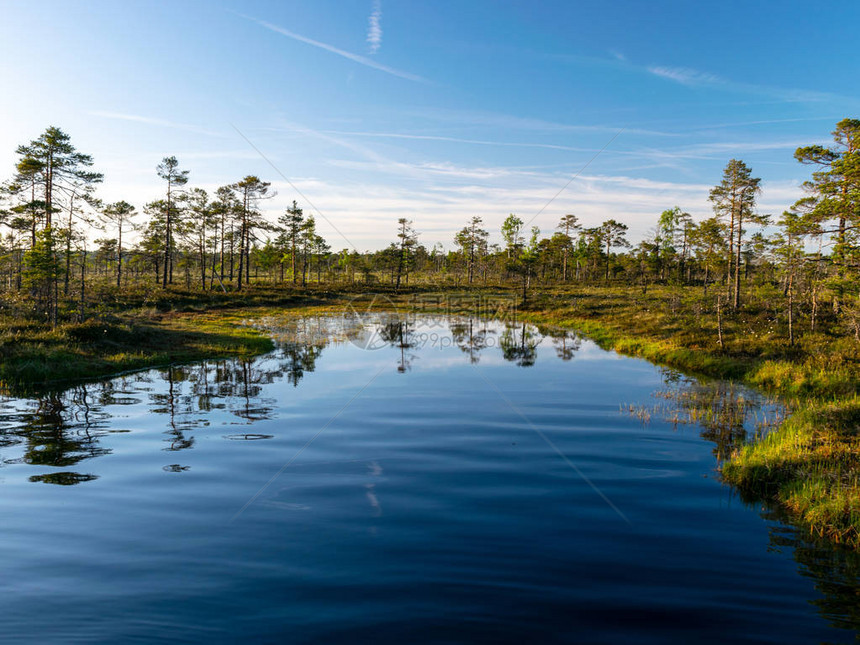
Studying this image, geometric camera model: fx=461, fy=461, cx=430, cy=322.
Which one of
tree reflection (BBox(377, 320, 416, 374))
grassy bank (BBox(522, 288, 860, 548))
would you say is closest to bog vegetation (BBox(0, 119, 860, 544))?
grassy bank (BBox(522, 288, 860, 548))

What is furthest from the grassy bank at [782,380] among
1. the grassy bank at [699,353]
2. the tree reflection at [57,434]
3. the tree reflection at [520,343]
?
the tree reflection at [57,434]

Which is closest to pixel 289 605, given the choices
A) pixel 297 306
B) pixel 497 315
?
pixel 497 315

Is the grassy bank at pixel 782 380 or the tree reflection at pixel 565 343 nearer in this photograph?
the grassy bank at pixel 782 380

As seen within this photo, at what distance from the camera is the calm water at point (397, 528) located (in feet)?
19.9

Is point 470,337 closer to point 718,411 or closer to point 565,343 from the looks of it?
point 565,343

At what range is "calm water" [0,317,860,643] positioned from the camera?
6078 mm

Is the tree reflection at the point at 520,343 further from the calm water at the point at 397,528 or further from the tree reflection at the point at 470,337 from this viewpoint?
the calm water at the point at 397,528

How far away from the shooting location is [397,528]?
8500 millimetres

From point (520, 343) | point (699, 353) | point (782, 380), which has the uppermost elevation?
point (699, 353)

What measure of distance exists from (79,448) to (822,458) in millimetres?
18489

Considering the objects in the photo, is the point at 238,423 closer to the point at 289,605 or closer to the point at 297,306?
the point at 289,605

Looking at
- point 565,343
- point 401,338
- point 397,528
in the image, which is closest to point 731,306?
point 565,343

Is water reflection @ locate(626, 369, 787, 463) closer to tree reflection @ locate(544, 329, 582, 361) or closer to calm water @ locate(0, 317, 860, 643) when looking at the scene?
calm water @ locate(0, 317, 860, 643)

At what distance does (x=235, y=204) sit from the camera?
231ft
